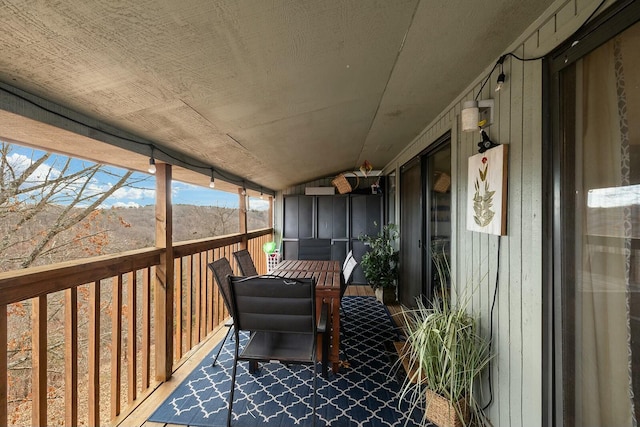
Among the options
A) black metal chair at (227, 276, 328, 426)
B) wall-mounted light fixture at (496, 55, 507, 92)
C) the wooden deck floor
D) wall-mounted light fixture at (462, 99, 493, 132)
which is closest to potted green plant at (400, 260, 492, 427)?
black metal chair at (227, 276, 328, 426)

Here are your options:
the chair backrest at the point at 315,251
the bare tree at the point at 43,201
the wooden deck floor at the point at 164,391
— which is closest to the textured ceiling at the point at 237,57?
the wooden deck floor at the point at 164,391

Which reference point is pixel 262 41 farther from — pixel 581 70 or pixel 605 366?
pixel 605 366

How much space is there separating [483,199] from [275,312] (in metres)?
1.59

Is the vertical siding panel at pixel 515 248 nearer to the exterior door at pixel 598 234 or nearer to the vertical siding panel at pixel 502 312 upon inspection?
the vertical siding panel at pixel 502 312

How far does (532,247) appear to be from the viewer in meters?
1.39

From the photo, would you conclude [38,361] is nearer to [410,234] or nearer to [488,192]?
[488,192]

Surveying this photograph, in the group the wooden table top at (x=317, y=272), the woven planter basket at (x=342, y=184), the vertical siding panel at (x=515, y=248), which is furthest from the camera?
→ the woven planter basket at (x=342, y=184)

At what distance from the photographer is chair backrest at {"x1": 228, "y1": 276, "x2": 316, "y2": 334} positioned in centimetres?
184

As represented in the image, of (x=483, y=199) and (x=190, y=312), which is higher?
(x=483, y=199)

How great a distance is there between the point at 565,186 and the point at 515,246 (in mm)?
423

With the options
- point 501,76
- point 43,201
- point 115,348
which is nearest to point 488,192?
point 501,76

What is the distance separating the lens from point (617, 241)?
1.01 m

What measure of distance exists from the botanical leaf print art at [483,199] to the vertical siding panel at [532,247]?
26 cm

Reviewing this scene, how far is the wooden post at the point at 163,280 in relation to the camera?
90.4 inches
